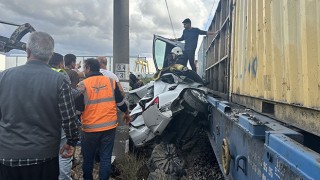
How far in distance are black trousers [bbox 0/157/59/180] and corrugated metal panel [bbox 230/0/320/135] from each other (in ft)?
6.07

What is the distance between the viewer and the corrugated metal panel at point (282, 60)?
1939 mm

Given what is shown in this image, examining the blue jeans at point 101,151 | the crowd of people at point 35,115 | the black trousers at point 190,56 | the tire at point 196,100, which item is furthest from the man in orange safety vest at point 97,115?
the black trousers at point 190,56

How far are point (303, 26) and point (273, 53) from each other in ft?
1.93

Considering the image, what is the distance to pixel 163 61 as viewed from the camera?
343 inches

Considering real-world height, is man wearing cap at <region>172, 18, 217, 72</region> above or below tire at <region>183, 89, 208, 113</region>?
above

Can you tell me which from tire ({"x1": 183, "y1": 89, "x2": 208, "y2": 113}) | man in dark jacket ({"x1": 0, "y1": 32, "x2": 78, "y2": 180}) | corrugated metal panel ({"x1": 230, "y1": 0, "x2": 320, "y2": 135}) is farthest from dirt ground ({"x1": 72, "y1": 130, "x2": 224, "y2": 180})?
man in dark jacket ({"x1": 0, "y1": 32, "x2": 78, "y2": 180})

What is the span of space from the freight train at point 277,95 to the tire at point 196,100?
1133mm

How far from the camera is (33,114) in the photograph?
2.65m

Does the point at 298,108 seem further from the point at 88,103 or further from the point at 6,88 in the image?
the point at 88,103

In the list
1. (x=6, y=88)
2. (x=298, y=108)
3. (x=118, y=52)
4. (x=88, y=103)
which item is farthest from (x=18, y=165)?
(x=118, y=52)

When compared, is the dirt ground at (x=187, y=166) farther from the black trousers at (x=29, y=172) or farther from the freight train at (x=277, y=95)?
the black trousers at (x=29, y=172)

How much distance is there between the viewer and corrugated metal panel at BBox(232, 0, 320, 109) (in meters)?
1.95

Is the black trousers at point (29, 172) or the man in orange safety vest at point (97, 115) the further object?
the man in orange safety vest at point (97, 115)

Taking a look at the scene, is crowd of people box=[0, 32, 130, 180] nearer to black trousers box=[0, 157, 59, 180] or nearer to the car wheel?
black trousers box=[0, 157, 59, 180]
